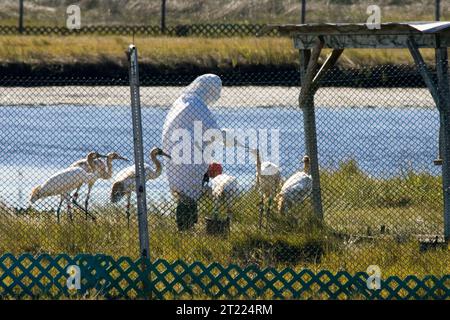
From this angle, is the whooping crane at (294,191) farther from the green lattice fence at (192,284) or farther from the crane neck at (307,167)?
the green lattice fence at (192,284)

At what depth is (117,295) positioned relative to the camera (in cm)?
1008

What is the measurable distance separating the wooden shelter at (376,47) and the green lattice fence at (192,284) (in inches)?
77.4

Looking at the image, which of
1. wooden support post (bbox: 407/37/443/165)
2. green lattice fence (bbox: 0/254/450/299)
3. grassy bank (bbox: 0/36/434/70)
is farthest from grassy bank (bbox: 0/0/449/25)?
green lattice fence (bbox: 0/254/450/299)

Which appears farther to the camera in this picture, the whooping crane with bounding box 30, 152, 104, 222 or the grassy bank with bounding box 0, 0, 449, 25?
the grassy bank with bounding box 0, 0, 449, 25

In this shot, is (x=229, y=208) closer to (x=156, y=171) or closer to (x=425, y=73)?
(x=156, y=171)

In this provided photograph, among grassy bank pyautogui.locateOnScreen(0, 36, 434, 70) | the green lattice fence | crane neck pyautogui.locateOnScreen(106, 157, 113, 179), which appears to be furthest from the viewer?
grassy bank pyautogui.locateOnScreen(0, 36, 434, 70)

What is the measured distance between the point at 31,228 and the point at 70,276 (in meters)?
1.85

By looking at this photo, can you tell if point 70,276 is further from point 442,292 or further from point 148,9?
point 148,9

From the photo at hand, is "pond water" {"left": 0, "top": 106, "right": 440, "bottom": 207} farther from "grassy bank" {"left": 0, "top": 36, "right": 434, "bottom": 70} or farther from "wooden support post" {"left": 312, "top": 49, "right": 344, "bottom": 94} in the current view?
"grassy bank" {"left": 0, "top": 36, "right": 434, "bottom": 70}

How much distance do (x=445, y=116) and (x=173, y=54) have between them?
1805 centimetres

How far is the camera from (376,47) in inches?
472

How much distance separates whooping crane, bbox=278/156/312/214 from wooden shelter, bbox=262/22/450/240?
118 mm

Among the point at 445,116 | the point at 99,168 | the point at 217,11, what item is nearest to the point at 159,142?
the point at 99,168

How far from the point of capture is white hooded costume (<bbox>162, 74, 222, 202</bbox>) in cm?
1238
